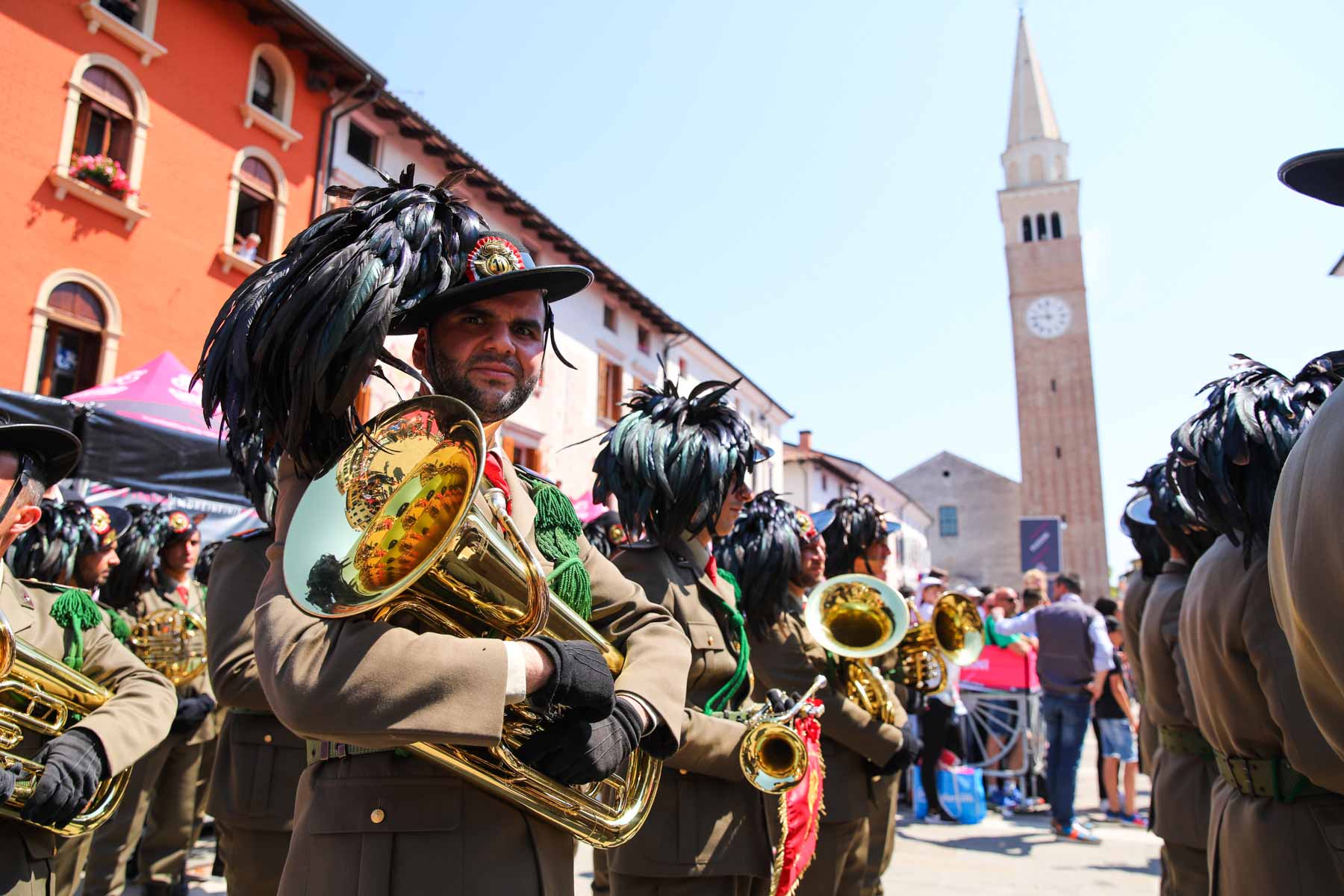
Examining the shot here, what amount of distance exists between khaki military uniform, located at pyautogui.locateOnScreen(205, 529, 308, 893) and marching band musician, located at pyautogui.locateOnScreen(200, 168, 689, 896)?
4.77 ft

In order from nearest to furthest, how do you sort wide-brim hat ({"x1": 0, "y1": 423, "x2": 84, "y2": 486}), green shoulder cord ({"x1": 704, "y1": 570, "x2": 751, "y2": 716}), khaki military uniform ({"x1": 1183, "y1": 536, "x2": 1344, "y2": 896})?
khaki military uniform ({"x1": 1183, "y1": 536, "x2": 1344, "y2": 896}) → wide-brim hat ({"x1": 0, "y1": 423, "x2": 84, "y2": 486}) → green shoulder cord ({"x1": 704, "y1": 570, "x2": 751, "y2": 716})

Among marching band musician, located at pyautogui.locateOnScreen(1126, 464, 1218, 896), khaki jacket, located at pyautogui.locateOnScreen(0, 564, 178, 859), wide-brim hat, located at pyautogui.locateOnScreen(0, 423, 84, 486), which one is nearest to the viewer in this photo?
wide-brim hat, located at pyautogui.locateOnScreen(0, 423, 84, 486)

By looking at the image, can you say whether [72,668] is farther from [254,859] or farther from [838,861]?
[838,861]

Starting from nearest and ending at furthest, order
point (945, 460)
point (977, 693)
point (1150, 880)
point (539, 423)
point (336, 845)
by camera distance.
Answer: point (336, 845) < point (1150, 880) < point (977, 693) < point (539, 423) < point (945, 460)

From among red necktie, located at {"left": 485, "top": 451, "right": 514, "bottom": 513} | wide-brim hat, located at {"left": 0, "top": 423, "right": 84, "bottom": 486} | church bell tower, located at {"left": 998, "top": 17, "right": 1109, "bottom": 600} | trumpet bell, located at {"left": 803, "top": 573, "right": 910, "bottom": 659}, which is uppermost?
church bell tower, located at {"left": 998, "top": 17, "right": 1109, "bottom": 600}

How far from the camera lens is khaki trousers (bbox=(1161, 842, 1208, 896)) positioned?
3839 millimetres

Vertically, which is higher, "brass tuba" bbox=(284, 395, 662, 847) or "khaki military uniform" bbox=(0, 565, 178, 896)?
"brass tuba" bbox=(284, 395, 662, 847)

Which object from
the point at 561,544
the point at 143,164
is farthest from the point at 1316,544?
the point at 143,164

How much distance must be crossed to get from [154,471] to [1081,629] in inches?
328

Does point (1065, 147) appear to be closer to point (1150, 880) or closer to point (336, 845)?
point (1150, 880)

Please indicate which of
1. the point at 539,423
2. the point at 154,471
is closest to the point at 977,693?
the point at 154,471

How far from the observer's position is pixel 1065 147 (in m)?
68.8

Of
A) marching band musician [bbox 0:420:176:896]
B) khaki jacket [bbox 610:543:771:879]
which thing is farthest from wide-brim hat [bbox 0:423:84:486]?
khaki jacket [bbox 610:543:771:879]

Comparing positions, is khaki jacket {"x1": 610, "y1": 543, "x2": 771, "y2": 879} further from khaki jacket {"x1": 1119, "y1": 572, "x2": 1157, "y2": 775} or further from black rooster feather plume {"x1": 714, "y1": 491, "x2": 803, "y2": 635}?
khaki jacket {"x1": 1119, "y1": 572, "x2": 1157, "y2": 775}
